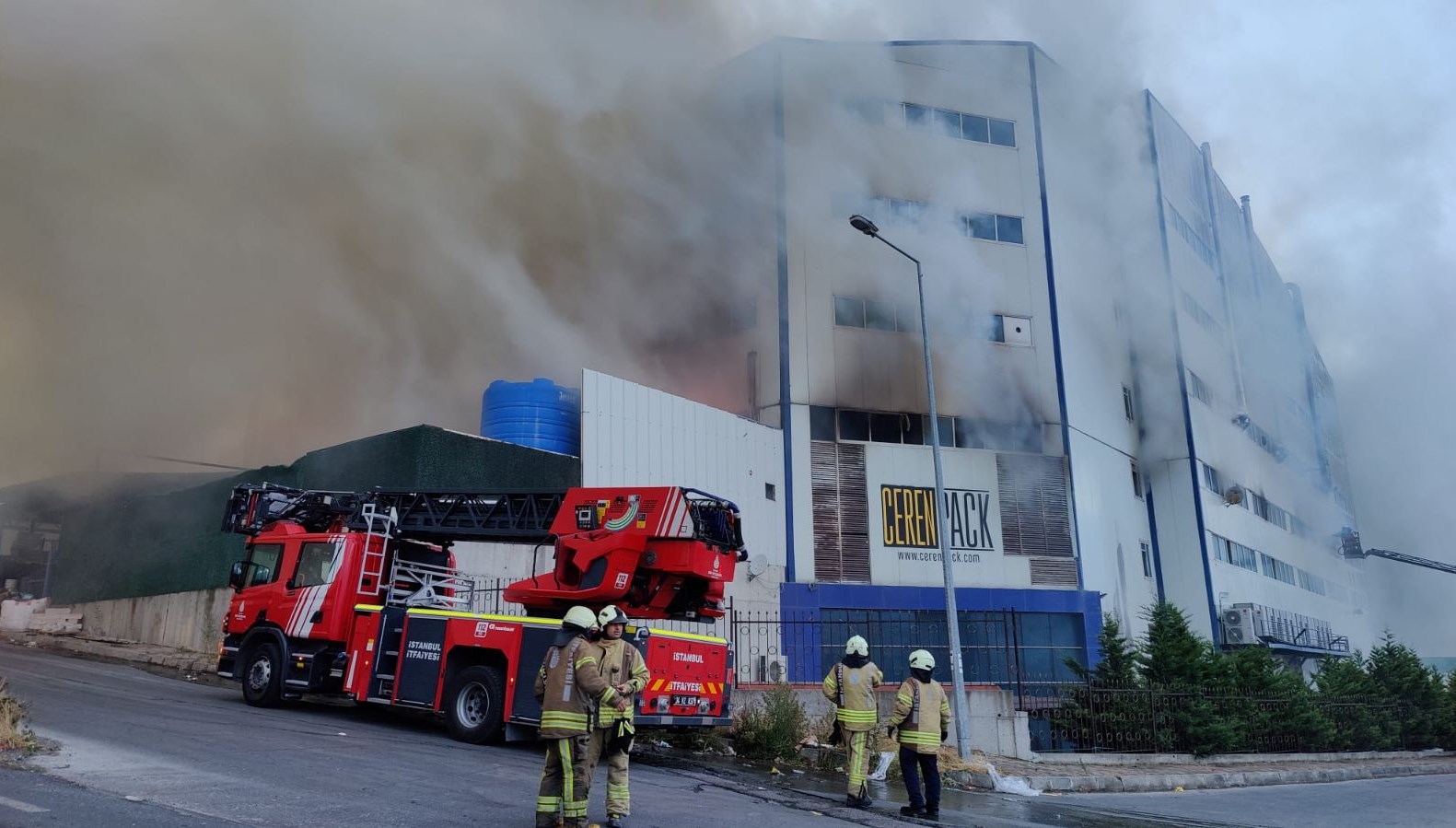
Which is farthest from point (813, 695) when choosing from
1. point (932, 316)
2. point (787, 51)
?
point (787, 51)

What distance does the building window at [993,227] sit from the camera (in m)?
24.8

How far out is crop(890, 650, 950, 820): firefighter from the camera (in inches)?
302

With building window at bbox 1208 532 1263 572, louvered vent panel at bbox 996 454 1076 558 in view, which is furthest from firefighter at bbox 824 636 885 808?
building window at bbox 1208 532 1263 572

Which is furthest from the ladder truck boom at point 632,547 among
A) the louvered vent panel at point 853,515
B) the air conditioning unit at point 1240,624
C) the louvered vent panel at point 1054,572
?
the air conditioning unit at point 1240,624

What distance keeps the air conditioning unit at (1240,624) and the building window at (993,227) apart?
13401 millimetres

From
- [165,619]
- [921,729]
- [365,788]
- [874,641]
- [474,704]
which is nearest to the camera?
[365,788]

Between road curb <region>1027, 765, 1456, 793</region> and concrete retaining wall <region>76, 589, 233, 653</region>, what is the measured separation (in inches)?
583

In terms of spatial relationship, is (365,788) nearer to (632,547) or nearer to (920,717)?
(632,547)

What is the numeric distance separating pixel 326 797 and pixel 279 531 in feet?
23.3

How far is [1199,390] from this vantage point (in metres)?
31.7

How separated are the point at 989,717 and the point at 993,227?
1575cm

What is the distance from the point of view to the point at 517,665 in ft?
31.4

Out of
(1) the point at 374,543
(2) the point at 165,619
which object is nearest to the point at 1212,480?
(1) the point at 374,543

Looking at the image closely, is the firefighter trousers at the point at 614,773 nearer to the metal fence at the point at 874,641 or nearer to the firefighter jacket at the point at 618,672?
the firefighter jacket at the point at 618,672
